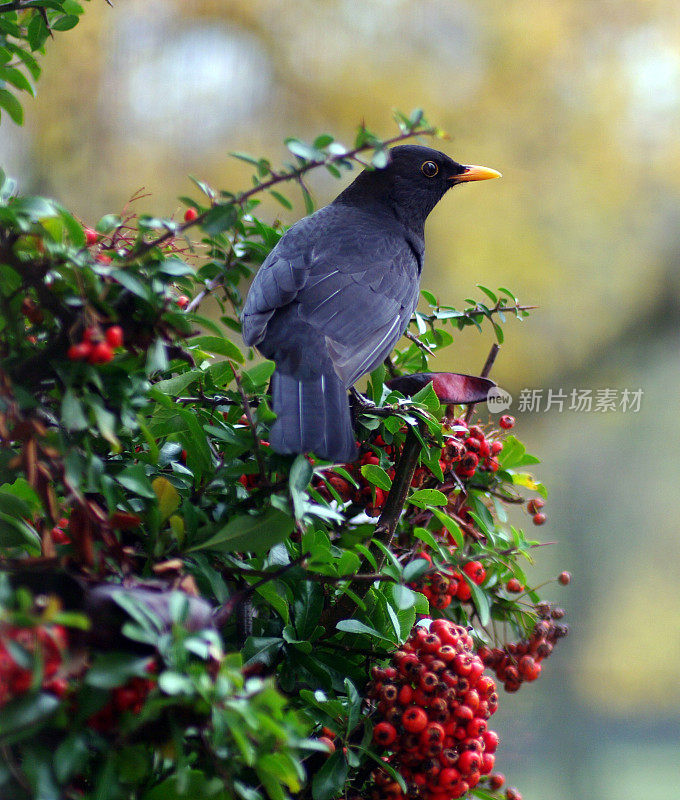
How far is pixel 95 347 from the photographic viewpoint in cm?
37

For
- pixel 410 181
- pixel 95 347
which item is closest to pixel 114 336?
pixel 95 347

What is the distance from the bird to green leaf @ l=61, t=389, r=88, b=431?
0.15m

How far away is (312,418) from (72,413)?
0.22 meters

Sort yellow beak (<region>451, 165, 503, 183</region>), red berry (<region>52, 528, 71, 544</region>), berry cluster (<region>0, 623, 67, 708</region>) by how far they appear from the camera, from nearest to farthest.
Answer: berry cluster (<region>0, 623, 67, 708</region>), red berry (<region>52, 528, 71, 544</region>), yellow beak (<region>451, 165, 503, 183</region>)

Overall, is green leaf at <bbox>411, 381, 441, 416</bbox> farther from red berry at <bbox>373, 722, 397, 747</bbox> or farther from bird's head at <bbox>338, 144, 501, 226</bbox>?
bird's head at <bbox>338, 144, 501, 226</bbox>

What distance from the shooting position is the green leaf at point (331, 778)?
0.48 m

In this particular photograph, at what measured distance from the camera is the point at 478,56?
251cm

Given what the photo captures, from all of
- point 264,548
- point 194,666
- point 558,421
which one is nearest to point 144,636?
point 194,666

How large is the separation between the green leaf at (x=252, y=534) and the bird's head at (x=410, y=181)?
80cm

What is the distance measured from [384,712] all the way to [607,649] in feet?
6.91

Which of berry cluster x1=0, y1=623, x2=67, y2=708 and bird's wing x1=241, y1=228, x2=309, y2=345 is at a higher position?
bird's wing x1=241, y1=228, x2=309, y2=345

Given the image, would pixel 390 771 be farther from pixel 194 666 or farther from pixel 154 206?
pixel 154 206

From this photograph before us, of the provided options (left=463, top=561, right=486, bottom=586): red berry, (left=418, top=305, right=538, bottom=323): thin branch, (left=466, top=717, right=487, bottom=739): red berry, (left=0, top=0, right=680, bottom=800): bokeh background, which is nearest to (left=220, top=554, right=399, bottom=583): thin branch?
(left=466, top=717, right=487, bottom=739): red berry

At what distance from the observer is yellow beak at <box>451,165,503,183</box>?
1.18 metres
